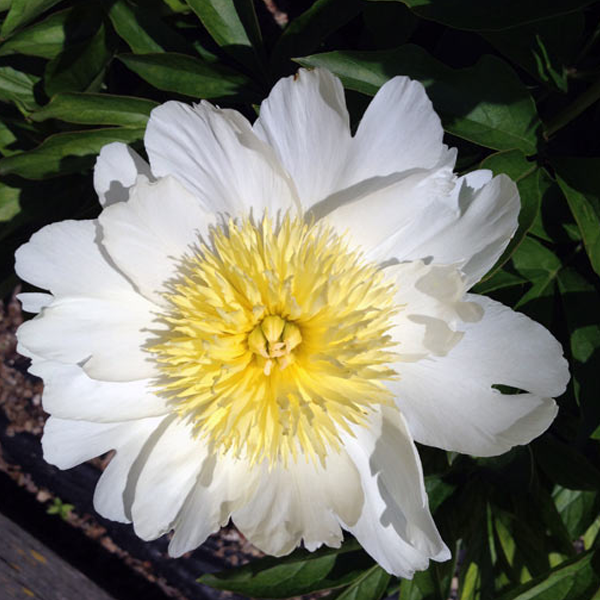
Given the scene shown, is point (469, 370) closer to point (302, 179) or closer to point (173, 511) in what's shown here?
point (302, 179)

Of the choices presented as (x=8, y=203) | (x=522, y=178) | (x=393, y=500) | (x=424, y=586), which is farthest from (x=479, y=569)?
(x=8, y=203)

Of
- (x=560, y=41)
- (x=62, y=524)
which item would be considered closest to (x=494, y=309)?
(x=560, y=41)

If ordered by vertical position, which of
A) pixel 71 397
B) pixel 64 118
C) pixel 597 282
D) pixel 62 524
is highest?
pixel 64 118

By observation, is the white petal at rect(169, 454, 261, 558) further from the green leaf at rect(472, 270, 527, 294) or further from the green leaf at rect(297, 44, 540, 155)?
the green leaf at rect(297, 44, 540, 155)

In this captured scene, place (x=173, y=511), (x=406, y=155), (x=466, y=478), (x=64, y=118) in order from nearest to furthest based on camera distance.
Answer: (x=406, y=155)
(x=173, y=511)
(x=64, y=118)
(x=466, y=478)

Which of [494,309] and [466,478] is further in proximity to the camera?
[466,478]

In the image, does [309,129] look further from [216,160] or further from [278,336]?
[278,336]

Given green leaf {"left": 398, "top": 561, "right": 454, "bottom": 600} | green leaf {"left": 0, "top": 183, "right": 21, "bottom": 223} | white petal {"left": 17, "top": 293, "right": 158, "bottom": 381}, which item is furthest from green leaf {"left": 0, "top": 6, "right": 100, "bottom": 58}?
green leaf {"left": 398, "top": 561, "right": 454, "bottom": 600}

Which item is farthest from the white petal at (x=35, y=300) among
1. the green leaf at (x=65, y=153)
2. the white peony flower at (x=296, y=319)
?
the green leaf at (x=65, y=153)

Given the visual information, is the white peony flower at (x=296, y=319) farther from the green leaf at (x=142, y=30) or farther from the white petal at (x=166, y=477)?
the green leaf at (x=142, y=30)
